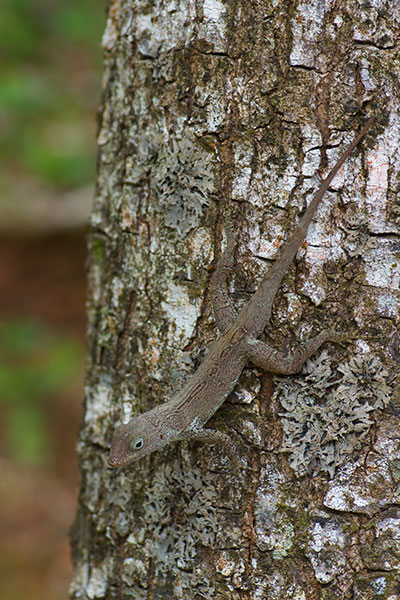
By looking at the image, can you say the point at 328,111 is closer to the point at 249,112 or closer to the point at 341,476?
the point at 249,112

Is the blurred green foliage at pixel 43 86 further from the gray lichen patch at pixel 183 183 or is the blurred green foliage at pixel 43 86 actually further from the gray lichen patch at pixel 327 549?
the gray lichen patch at pixel 327 549

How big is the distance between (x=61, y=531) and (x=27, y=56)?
4.83 metres

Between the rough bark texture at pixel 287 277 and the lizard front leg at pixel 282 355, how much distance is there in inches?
1.7

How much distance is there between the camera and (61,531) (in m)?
5.91

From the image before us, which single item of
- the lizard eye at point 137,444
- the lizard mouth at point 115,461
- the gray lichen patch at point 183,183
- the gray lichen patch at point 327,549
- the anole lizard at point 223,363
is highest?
the gray lichen patch at point 183,183

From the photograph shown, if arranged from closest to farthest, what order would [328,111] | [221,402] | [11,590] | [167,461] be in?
[328,111] < [221,402] < [167,461] < [11,590]

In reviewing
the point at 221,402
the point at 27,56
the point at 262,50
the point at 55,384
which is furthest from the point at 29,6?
the point at 221,402

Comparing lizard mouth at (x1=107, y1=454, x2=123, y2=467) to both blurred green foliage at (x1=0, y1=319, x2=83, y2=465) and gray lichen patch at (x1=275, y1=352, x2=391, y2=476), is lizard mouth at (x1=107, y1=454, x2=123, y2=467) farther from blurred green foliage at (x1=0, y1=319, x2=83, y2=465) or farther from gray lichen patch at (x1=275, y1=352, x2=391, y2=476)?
blurred green foliage at (x1=0, y1=319, x2=83, y2=465)

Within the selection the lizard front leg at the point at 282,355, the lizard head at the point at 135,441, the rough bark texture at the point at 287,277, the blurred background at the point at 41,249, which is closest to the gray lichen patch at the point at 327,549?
the rough bark texture at the point at 287,277

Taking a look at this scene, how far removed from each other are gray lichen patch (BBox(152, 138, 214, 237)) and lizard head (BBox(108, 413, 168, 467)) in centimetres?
80

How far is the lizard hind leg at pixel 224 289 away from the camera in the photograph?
2.26 meters

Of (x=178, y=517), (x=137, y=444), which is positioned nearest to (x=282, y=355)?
(x=137, y=444)

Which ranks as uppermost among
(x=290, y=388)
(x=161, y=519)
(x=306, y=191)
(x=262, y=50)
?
(x=262, y=50)

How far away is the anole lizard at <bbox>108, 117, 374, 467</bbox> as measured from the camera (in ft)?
7.14
